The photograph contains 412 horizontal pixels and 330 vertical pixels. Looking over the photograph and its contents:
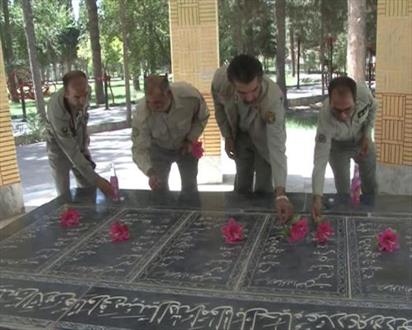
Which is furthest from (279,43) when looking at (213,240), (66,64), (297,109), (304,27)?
(66,64)

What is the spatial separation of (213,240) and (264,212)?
1.59ft

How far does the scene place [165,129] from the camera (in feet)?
12.3

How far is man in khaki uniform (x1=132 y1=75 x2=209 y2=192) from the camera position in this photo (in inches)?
138

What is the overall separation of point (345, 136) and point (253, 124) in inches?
26.3

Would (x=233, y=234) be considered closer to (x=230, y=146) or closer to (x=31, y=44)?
(x=230, y=146)

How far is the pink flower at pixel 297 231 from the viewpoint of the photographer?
269 cm

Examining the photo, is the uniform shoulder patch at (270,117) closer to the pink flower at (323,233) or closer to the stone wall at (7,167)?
the pink flower at (323,233)

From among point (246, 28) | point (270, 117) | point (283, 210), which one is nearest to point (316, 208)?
point (283, 210)

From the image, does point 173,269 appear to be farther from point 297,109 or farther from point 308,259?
point 297,109

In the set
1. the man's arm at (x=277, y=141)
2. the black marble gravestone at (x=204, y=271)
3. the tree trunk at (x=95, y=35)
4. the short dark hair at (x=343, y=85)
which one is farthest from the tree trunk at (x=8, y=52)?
the short dark hair at (x=343, y=85)

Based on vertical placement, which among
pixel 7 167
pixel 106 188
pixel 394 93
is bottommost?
pixel 7 167

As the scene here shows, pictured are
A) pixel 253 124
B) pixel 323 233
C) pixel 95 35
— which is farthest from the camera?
pixel 95 35

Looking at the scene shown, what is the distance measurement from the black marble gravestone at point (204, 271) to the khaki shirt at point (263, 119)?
299 millimetres

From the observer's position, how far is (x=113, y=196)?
3574mm
